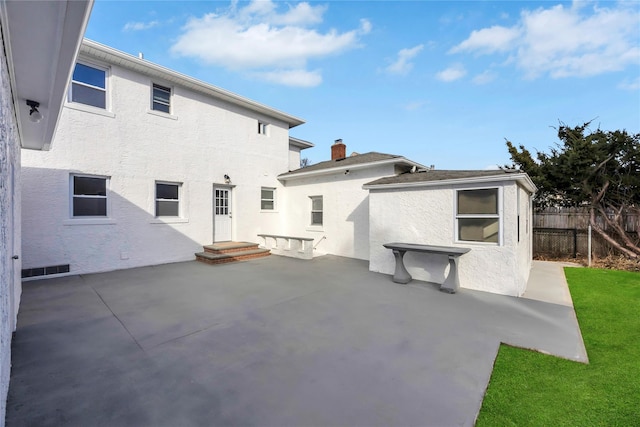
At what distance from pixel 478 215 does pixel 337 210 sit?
226 inches

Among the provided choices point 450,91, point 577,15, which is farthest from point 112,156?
point 577,15

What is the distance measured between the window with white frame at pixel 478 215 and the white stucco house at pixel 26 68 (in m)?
6.96

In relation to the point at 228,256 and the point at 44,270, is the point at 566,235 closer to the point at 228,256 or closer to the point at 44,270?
the point at 228,256

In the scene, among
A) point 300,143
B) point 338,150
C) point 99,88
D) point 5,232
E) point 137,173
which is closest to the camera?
point 5,232

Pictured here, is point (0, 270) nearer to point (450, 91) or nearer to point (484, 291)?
point (484, 291)

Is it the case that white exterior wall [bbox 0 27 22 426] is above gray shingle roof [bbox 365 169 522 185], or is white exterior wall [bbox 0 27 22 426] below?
below

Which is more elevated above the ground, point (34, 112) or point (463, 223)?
point (34, 112)

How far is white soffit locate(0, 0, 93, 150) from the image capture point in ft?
6.81

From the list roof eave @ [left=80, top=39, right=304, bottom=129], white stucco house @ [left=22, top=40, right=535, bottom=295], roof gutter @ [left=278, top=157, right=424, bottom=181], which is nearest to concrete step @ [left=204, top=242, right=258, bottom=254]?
Result: white stucco house @ [left=22, top=40, right=535, bottom=295]

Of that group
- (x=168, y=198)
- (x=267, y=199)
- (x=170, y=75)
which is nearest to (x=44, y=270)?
(x=168, y=198)

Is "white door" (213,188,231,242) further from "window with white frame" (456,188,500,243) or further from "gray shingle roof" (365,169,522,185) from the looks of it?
"window with white frame" (456,188,500,243)

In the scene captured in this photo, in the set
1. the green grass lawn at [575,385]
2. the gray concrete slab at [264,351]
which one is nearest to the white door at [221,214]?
the gray concrete slab at [264,351]

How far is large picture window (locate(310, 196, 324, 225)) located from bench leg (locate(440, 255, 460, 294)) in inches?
260

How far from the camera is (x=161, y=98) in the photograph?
9.42m
